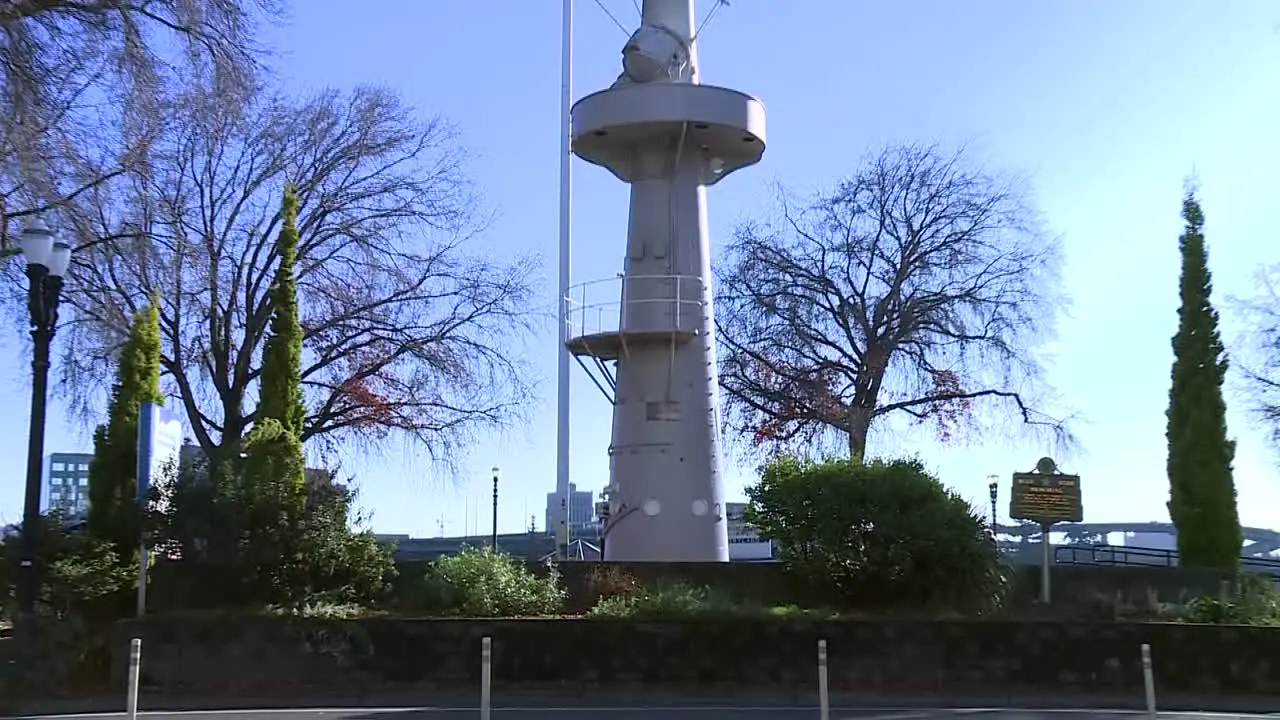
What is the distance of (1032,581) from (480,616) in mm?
9113

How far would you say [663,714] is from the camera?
15.4 meters

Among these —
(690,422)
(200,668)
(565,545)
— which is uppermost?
(690,422)

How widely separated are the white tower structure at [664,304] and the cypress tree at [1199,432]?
9.03m

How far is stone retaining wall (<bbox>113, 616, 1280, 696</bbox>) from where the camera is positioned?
17.4 metres

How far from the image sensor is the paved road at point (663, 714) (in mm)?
15078

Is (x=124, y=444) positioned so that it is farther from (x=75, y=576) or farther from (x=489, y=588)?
(x=489, y=588)

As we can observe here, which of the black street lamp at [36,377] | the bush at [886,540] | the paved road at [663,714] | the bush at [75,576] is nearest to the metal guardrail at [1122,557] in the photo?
the bush at [886,540]

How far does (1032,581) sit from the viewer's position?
21.3 meters

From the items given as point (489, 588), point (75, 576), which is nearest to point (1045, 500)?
point (489, 588)

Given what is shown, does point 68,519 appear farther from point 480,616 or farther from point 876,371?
point 876,371

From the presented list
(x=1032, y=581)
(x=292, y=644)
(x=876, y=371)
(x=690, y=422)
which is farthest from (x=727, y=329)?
(x=292, y=644)

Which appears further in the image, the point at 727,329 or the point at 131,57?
the point at 727,329

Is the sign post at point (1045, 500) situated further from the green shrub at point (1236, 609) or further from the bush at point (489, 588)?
the bush at point (489, 588)

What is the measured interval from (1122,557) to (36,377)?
29346mm
